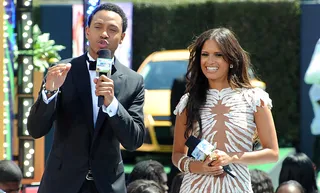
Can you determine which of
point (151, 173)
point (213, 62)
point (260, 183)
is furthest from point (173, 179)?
point (213, 62)

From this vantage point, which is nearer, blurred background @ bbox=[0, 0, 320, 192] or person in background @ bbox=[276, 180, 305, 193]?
person in background @ bbox=[276, 180, 305, 193]

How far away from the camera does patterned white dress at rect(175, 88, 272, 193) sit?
13.9ft

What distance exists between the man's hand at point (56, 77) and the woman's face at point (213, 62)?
80cm

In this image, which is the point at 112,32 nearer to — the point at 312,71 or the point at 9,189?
the point at 9,189

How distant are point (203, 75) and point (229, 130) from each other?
1.26 feet

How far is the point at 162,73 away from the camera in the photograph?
1458 cm

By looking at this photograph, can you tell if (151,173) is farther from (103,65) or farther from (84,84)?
(103,65)

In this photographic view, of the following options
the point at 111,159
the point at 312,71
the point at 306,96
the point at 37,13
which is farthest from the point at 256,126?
the point at 37,13

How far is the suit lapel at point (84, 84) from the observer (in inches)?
164

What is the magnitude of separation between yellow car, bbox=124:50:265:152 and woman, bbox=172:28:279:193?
857cm

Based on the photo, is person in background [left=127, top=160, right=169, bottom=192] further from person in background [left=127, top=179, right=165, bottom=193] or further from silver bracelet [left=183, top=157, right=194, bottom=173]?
silver bracelet [left=183, top=157, right=194, bottom=173]

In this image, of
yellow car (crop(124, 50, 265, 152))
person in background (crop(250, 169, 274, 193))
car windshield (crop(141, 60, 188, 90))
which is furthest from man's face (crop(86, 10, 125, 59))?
car windshield (crop(141, 60, 188, 90))

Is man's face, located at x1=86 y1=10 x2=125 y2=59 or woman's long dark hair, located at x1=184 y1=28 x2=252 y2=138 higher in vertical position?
A: man's face, located at x1=86 y1=10 x2=125 y2=59

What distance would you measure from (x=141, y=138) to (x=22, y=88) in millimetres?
3931
